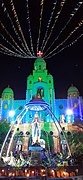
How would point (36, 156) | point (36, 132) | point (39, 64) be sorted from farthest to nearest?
point (39, 64) < point (36, 132) < point (36, 156)

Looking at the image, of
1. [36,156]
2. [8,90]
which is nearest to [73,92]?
[8,90]

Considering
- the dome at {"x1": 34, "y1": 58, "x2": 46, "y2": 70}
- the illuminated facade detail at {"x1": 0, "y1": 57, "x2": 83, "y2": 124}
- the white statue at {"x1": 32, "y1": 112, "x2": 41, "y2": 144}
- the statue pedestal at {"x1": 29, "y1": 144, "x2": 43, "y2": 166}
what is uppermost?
the dome at {"x1": 34, "y1": 58, "x2": 46, "y2": 70}

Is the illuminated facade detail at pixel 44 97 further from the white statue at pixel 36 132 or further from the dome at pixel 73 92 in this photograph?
the white statue at pixel 36 132

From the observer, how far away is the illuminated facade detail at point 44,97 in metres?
48.0

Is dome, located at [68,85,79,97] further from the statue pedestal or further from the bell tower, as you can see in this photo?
the statue pedestal

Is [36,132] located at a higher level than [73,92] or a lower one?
lower

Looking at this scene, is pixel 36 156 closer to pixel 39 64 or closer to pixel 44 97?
A: pixel 44 97

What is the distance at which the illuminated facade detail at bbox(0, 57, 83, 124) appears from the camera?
4803 cm

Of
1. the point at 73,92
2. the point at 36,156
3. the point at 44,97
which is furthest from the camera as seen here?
the point at 73,92

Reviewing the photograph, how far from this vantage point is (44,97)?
47.4 m

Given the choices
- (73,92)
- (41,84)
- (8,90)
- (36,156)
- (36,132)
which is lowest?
(36,156)

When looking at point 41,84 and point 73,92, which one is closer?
point 41,84

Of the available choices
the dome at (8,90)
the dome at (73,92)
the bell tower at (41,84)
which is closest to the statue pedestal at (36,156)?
the bell tower at (41,84)

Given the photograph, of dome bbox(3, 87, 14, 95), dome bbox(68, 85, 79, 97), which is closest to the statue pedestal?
dome bbox(68, 85, 79, 97)
